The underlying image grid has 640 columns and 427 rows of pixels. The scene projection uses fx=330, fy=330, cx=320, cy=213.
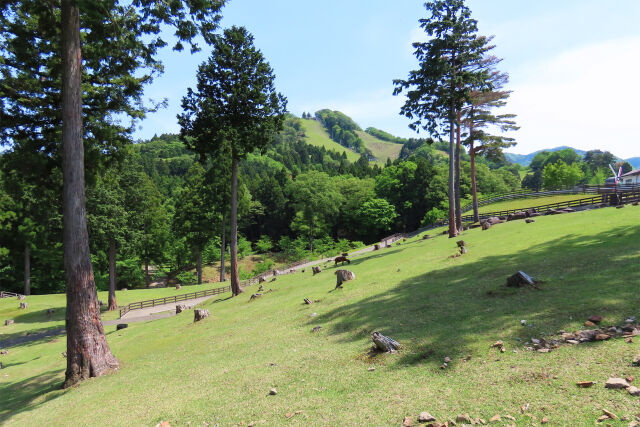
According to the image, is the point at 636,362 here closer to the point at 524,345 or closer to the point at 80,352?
the point at 524,345

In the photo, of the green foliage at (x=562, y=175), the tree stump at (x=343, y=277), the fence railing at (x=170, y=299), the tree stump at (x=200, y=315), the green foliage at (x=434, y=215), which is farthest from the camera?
the green foliage at (x=562, y=175)

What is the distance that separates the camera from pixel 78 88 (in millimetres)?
11445

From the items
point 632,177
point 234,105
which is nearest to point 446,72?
point 234,105

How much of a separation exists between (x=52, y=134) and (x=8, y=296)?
120 feet

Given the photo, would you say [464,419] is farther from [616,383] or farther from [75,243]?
[75,243]

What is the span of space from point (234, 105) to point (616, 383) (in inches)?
903

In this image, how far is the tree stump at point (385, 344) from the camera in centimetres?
741

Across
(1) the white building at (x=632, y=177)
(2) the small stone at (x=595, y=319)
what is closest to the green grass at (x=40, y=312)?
(2) the small stone at (x=595, y=319)

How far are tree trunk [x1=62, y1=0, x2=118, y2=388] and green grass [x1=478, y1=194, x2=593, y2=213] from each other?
44959mm

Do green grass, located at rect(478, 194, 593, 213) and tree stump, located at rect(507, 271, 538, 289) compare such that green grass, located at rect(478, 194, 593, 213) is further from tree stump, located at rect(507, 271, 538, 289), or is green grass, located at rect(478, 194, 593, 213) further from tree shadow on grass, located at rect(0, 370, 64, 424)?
tree shadow on grass, located at rect(0, 370, 64, 424)

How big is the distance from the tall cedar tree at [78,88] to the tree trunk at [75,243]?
0.09ft

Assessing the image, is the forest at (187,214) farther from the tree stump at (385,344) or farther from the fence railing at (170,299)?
the tree stump at (385,344)

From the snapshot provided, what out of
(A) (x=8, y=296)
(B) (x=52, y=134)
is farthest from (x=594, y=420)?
(A) (x=8, y=296)

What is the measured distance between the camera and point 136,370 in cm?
1078
